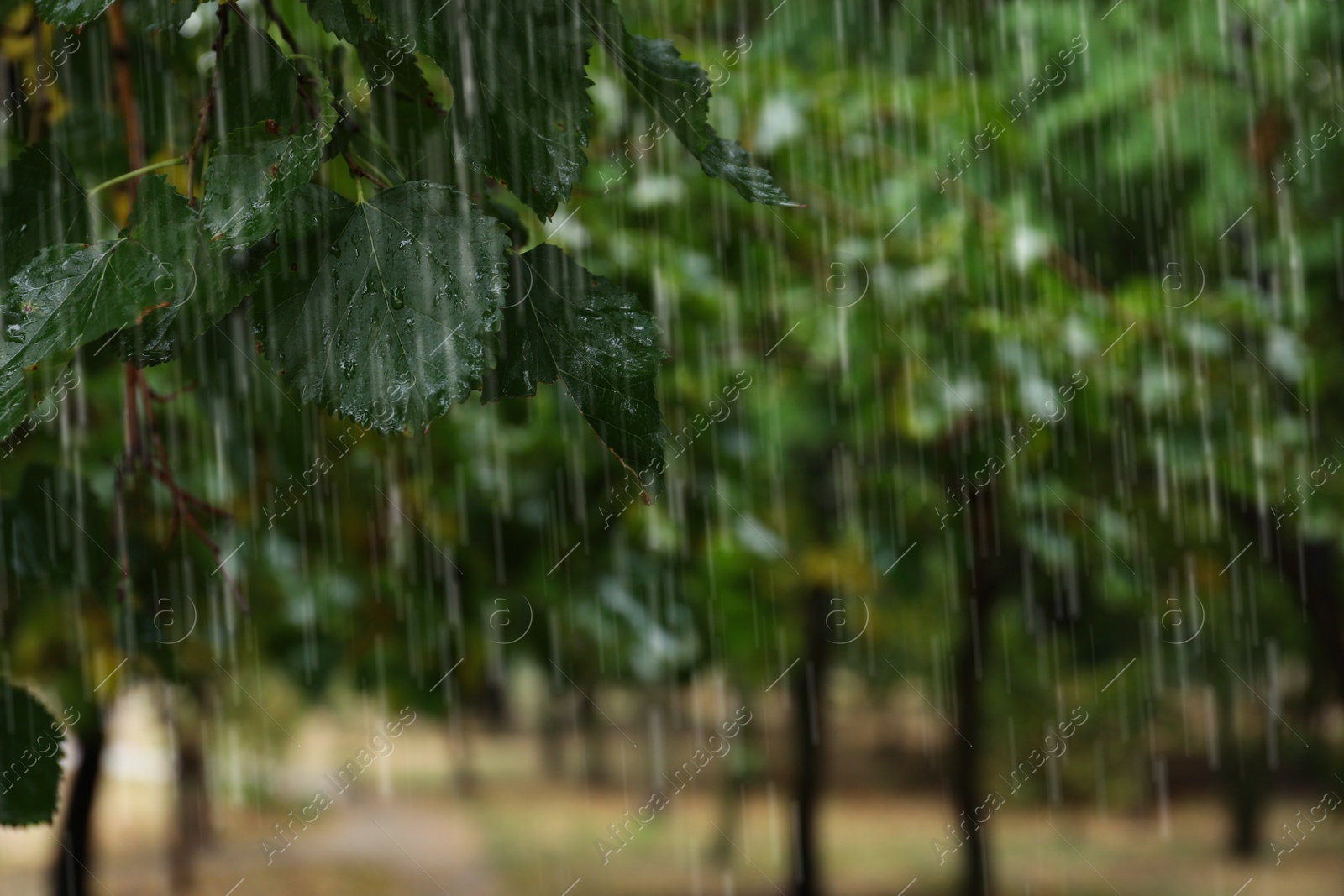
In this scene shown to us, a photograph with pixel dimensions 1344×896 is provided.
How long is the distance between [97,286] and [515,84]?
0.25 meters

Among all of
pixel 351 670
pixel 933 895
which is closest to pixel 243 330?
pixel 351 670

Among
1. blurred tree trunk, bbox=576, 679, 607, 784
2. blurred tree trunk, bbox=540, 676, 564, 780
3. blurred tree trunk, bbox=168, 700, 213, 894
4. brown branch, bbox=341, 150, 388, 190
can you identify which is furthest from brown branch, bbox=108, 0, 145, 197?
blurred tree trunk, bbox=540, 676, 564, 780

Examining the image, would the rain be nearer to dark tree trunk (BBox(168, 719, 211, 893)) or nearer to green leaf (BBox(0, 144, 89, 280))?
green leaf (BBox(0, 144, 89, 280))

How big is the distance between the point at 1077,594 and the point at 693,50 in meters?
4.98

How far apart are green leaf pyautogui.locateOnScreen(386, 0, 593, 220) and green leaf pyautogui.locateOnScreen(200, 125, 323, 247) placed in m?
0.08

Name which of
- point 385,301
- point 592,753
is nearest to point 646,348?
point 385,301

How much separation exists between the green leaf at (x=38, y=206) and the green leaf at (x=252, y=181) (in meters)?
0.21

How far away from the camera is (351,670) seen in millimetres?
3344

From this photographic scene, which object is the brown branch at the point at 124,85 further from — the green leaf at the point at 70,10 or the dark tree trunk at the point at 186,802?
the dark tree trunk at the point at 186,802

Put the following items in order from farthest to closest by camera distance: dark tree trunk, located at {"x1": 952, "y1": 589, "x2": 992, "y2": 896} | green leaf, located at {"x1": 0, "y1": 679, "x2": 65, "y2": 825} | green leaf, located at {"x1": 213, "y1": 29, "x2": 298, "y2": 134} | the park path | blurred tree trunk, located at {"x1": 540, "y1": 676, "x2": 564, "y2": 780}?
blurred tree trunk, located at {"x1": 540, "y1": 676, "x2": 564, "y2": 780} < the park path < dark tree trunk, located at {"x1": 952, "y1": 589, "x2": 992, "y2": 896} < green leaf, located at {"x1": 0, "y1": 679, "x2": 65, "y2": 825} < green leaf, located at {"x1": 213, "y1": 29, "x2": 298, "y2": 134}

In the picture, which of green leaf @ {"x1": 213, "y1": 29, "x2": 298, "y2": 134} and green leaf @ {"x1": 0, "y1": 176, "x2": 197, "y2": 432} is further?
green leaf @ {"x1": 213, "y1": 29, "x2": 298, "y2": 134}

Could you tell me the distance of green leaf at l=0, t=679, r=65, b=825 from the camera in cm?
97

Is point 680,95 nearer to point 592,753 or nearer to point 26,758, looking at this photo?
point 26,758

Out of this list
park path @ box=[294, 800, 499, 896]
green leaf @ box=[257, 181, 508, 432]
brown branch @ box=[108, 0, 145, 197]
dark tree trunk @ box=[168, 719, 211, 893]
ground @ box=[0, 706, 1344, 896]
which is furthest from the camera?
park path @ box=[294, 800, 499, 896]
